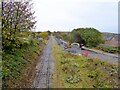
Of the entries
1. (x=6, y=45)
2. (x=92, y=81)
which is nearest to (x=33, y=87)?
(x=92, y=81)

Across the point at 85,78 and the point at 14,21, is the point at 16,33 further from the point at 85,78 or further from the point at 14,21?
the point at 85,78

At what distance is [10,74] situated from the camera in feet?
55.2

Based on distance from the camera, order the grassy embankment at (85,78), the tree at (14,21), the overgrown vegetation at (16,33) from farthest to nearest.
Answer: the tree at (14,21) < the overgrown vegetation at (16,33) < the grassy embankment at (85,78)

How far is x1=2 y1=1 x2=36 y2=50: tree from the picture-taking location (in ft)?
73.6

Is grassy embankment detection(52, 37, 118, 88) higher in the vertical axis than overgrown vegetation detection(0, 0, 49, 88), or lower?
lower

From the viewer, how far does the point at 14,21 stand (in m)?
23.9

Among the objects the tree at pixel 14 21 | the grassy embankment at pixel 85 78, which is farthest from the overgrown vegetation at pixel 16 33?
the grassy embankment at pixel 85 78

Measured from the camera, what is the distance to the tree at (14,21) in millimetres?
22422

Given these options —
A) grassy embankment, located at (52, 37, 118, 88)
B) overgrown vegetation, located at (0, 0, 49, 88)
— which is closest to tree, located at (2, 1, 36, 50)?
overgrown vegetation, located at (0, 0, 49, 88)

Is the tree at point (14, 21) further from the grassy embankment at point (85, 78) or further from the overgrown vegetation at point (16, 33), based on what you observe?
the grassy embankment at point (85, 78)

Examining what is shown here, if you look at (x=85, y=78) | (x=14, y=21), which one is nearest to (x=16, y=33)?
(x=14, y=21)

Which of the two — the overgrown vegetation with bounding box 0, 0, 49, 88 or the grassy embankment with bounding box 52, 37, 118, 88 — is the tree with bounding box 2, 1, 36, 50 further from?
the grassy embankment with bounding box 52, 37, 118, 88

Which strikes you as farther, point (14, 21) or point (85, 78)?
point (14, 21)

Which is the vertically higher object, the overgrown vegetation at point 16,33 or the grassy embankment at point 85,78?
the overgrown vegetation at point 16,33
